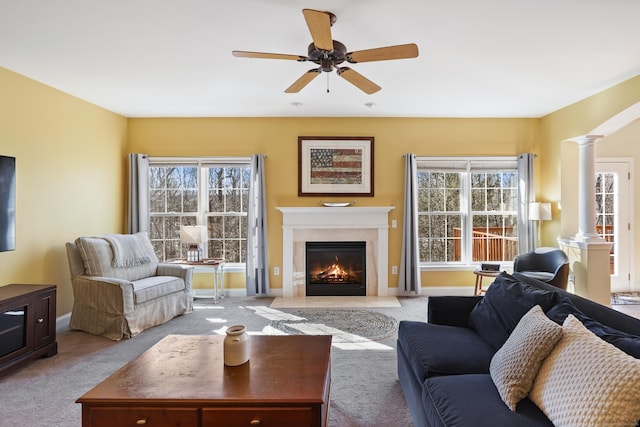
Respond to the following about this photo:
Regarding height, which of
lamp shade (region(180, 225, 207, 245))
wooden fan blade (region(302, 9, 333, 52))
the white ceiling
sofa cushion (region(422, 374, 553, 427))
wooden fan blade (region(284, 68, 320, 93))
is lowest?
sofa cushion (region(422, 374, 553, 427))

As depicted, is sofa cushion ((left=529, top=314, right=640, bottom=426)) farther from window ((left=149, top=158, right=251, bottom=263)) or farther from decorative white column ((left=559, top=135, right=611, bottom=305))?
window ((left=149, top=158, right=251, bottom=263))

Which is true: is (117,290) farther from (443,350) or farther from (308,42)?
(443,350)

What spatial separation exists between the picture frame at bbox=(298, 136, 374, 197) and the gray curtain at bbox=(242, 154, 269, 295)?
586 millimetres

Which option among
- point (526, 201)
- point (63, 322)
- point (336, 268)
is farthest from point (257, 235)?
point (526, 201)

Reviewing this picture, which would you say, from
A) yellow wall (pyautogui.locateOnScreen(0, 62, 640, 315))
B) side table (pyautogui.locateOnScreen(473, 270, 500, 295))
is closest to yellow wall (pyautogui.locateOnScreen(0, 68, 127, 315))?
yellow wall (pyautogui.locateOnScreen(0, 62, 640, 315))

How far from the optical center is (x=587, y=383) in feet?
4.03

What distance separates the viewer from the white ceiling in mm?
2377

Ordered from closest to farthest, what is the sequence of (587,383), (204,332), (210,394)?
(587,383) → (210,394) → (204,332)

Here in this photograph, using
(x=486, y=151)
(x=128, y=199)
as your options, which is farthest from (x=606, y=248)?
(x=128, y=199)

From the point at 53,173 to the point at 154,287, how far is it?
1700 mm

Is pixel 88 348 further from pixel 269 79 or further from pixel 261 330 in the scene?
pixel 269 79

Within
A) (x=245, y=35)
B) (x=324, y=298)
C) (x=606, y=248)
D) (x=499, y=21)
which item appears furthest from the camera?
(x=324, y=298)

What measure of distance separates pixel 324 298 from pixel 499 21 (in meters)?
3.83

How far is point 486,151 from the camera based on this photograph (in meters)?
5.16
